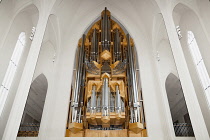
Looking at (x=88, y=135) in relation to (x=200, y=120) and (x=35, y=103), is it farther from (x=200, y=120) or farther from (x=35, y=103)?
(x=35, y=103)

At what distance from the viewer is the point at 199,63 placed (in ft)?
24.5

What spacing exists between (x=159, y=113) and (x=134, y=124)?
1.26m

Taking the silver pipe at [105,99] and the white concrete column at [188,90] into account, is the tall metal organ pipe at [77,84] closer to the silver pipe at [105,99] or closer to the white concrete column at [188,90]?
the silver pipe at [105,99]

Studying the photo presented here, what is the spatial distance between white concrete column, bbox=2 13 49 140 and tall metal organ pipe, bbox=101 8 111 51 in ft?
10.1

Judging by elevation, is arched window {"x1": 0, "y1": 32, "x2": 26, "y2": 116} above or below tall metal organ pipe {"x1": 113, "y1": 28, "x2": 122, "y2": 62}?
below

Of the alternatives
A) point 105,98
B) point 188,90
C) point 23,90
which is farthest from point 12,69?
point 188,90

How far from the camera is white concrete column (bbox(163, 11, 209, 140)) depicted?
189 inches

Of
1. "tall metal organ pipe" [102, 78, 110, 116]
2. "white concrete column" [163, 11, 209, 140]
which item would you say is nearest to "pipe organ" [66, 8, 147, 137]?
"tall metal organ pipe" [102, 78, 110, 116]

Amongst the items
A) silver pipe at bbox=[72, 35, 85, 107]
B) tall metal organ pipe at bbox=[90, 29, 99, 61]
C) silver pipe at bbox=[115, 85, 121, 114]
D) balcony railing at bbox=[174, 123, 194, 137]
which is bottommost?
balcony railing at bbox=[174, 123, 194, 137]

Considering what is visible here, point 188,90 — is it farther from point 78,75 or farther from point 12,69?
point 12,69

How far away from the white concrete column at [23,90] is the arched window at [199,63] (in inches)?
246

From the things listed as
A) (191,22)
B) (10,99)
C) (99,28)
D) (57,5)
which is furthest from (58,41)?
(191,22)

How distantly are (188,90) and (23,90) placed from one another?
4.90 m

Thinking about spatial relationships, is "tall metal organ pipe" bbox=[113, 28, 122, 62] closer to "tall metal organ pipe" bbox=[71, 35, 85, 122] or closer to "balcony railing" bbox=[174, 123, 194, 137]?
"tall metal organ pipe" bbox=[71, 35, 85, 122]
